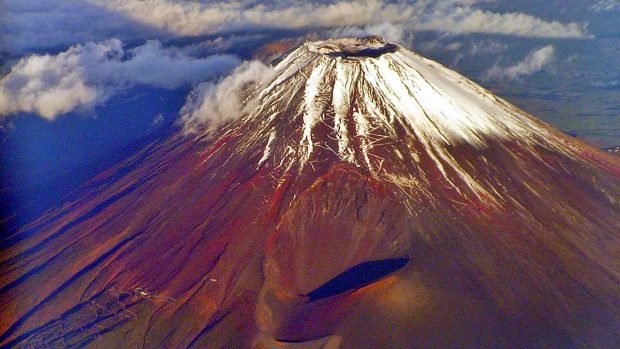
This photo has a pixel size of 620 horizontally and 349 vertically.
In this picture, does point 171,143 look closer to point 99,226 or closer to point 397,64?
point 99,226

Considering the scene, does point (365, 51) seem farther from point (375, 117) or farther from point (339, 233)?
point (339, 233)

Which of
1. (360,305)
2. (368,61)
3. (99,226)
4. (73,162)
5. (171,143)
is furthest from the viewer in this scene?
(73,162)

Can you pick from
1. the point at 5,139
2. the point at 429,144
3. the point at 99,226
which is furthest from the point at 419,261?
the point at 5,139

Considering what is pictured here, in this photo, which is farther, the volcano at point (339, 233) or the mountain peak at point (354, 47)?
the mountain peak at point (354, 47)

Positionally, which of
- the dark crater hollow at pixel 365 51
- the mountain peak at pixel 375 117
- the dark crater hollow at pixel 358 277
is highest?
the dark crater hollow at pixel 365 51

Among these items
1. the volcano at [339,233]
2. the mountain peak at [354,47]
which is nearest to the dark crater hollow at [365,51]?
the mountain peak at [354,47]

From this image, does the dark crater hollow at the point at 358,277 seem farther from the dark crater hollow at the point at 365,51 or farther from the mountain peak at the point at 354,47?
the dark crater hollow at the point at 365,51

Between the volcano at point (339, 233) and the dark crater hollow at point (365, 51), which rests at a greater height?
the dark crater hollow at point (365, 51)
